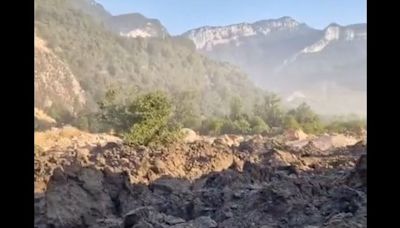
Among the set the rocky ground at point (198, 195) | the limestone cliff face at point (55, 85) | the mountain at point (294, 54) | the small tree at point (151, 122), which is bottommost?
the rocky ground at point (198, 195)

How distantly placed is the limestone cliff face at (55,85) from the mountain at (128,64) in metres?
0.08

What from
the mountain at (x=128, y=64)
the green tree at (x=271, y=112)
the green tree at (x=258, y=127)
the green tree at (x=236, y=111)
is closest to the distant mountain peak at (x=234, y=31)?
the mountain at (x=128, y=64)

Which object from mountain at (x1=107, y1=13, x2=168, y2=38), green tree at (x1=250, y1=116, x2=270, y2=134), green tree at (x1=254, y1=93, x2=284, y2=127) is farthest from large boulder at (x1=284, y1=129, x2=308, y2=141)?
mountain at (x1=107, y1=13, x2=168, y2=38)

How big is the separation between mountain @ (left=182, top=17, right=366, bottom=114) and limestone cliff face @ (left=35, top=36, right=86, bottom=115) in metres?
17.7

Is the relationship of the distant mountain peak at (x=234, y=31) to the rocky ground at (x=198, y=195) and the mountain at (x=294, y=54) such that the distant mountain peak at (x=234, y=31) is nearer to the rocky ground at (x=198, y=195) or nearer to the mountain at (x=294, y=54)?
the mountain at (x=294, y=54)

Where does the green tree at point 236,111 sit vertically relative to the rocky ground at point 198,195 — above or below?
above

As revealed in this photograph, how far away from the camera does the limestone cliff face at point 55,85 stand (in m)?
25.5

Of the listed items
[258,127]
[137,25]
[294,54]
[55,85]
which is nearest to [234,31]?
[294,54]

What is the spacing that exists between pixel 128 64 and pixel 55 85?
752cm

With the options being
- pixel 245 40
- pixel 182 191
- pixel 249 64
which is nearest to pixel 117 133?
pixel 182 191

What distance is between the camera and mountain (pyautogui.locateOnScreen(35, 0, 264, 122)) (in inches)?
1173
